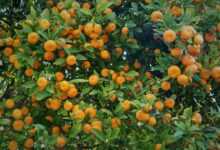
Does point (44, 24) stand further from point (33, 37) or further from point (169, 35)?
point (169, 35)

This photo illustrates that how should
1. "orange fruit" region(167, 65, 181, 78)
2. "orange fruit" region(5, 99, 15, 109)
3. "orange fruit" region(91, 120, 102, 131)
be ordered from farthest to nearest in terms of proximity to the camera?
"orange fruit" region(5, 99, 15, 109) → "orange fruit" region(167, 65, 181, 78) → "orange fruit" region(91, 120, 102, 131)

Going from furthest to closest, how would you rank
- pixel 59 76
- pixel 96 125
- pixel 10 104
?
pixel 10 104 → pixel 59 76 → pixel 96 125

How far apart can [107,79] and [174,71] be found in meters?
0.34

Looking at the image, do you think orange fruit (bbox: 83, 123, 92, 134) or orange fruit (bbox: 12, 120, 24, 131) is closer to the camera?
orange fruit (bbox: 83, 123, 92, 134)

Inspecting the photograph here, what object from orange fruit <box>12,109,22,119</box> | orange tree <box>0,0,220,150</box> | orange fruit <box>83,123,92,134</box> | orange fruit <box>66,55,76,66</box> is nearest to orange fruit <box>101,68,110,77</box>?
orange tree <box>0,0,220,150</box>

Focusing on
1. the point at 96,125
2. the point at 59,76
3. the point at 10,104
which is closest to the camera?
the point at 96,125

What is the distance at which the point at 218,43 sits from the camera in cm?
269

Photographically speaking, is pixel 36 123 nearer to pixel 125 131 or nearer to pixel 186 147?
pixel 125 131

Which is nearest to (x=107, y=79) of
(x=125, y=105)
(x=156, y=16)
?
(x=125, y=105)

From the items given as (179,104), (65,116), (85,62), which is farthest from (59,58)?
(179,104)

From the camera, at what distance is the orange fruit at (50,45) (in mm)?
2381

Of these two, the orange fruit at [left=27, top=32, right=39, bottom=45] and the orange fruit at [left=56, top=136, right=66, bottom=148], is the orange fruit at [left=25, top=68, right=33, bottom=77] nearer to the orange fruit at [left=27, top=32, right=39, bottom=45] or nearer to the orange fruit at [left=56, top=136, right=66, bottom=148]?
the orange fruit at [left=27, top=32, right=39, bottom=45]

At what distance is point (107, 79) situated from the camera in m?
2.52

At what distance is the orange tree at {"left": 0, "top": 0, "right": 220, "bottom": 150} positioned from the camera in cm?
238
